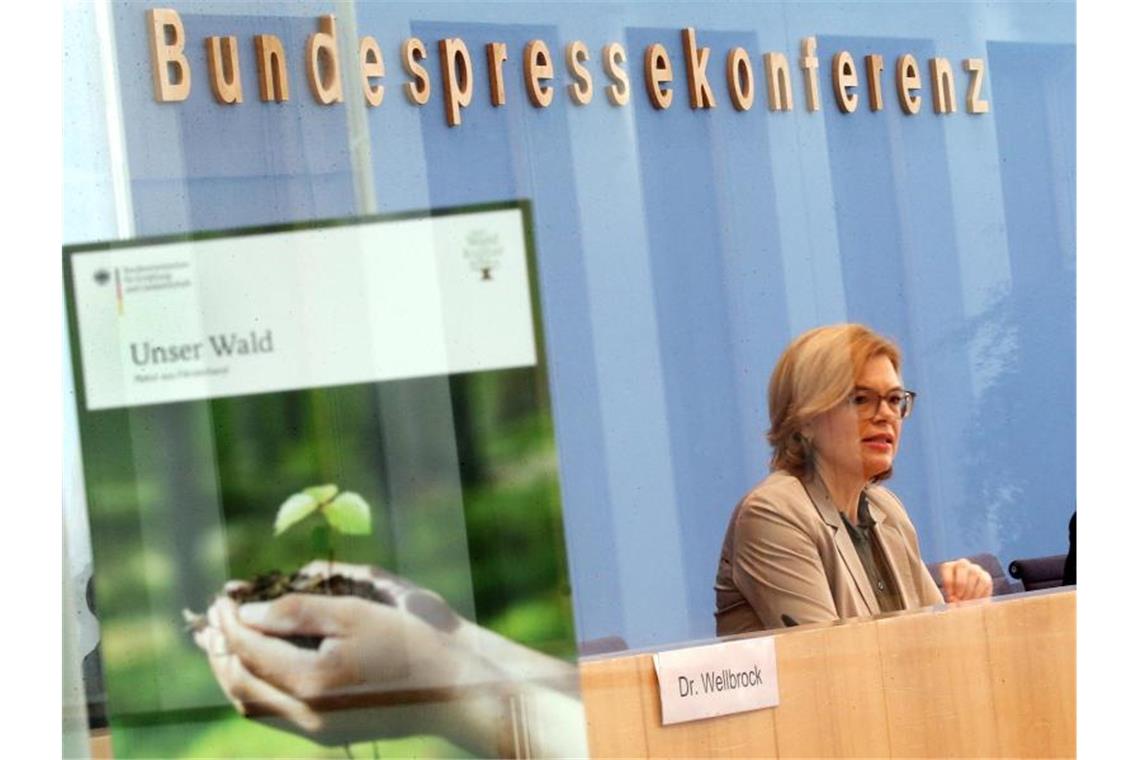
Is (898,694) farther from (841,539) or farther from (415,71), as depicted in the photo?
(415,71)

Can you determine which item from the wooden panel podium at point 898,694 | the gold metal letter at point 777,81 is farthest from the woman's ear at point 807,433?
the gold metal letter at point 777,81

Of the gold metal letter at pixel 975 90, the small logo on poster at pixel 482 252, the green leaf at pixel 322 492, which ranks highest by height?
the gold metal letter at pixel 975 90

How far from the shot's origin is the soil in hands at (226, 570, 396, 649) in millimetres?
1426

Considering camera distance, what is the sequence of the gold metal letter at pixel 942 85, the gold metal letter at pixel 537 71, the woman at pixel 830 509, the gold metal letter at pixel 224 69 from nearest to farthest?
the gold metal letter at pixel 224 69 → the gold metal letter at pixel 537 71 → the woman at pixel 830 509 → the gold metal letter at pixel 942 85

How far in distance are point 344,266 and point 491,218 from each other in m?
0.12

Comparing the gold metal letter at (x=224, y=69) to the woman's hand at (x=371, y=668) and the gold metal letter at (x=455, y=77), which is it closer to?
the gold metal letter at (x=455, y=77)

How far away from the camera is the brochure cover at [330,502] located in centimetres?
142

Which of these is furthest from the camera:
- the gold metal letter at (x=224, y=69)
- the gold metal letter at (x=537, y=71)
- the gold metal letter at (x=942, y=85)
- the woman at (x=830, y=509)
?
the gold metal letter at (x=942, y=85)

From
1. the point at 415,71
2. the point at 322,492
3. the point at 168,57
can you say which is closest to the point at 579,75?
the point at 415,71

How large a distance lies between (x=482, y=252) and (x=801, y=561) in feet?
1.73

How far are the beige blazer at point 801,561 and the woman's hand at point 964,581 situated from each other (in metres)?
0.02

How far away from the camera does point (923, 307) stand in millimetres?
1822
